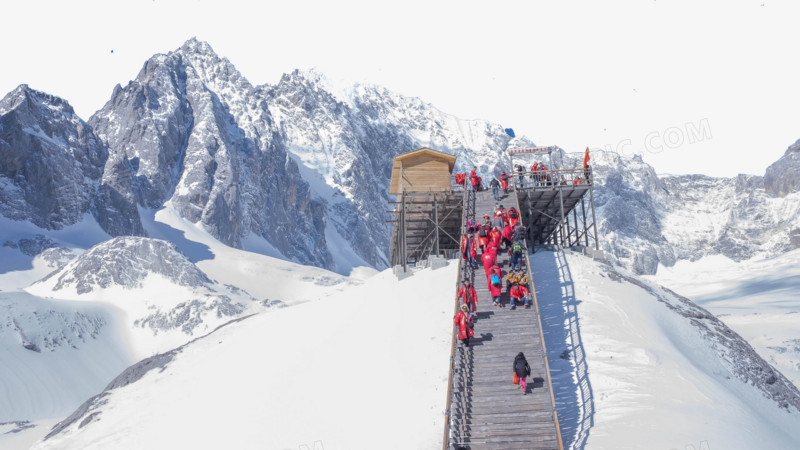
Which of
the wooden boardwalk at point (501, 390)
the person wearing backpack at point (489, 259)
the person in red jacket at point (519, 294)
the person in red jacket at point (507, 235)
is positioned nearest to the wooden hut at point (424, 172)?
the person in red jacket at point (507, 235)

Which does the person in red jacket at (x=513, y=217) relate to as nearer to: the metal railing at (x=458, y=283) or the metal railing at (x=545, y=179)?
the metal railing at (x=458, y=283)

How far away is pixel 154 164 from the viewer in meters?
170

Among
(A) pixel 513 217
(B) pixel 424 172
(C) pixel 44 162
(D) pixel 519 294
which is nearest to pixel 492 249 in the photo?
(D) pixel 519 294

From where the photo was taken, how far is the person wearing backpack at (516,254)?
24.0m

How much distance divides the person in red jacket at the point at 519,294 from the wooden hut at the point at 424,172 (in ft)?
58.7

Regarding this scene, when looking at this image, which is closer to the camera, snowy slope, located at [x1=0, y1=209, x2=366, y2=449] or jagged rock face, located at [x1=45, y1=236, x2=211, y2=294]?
snowy slope, located at [x1=0, y1=209, x2=366, y2=449]

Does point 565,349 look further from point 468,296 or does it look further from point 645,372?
point 468,296

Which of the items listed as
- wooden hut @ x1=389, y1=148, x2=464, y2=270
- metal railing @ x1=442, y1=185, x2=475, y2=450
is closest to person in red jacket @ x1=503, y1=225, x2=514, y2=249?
metal railing @ x1=442, y1=185, x2=475, y2=450

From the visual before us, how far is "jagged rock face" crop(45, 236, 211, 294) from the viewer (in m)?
96.1

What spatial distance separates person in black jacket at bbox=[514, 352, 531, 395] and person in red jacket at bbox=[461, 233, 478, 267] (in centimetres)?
665

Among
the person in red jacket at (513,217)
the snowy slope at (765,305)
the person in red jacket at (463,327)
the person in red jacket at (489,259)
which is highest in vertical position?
the person in red jacket at (513,217)

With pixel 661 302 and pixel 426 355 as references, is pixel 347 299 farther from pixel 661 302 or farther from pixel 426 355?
pixel 661 302

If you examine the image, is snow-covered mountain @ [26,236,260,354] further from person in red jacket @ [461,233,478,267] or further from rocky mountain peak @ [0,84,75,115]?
person in red jacket @ [461,233,478,267]

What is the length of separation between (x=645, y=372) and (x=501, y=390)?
6.14m
